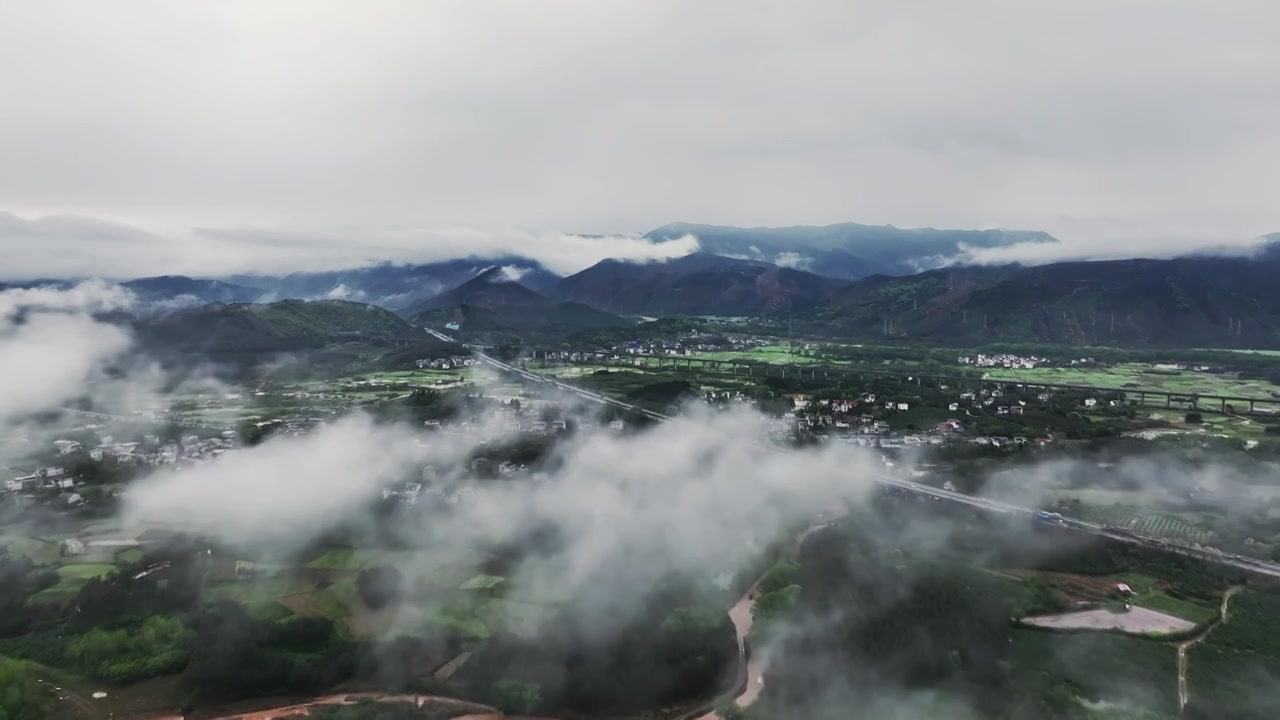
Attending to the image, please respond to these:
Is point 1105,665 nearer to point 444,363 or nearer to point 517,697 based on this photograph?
point 517,697

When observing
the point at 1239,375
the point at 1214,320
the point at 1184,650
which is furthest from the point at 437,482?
the point at 1214,320

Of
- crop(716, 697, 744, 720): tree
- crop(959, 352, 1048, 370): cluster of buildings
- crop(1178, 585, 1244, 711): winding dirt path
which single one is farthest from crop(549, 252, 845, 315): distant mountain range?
crop(716, 697, 744, 720): tree

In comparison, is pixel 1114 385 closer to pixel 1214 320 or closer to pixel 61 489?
pixel 1214 320

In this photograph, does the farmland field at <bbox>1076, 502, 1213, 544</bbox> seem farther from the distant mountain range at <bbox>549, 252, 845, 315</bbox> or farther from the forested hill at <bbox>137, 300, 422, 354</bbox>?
the distant mountain range at <bbox>549, 252, 845, 315</bbox>

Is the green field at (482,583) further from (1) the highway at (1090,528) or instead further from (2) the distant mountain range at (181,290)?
(2) the distant mountain range at (181,290)

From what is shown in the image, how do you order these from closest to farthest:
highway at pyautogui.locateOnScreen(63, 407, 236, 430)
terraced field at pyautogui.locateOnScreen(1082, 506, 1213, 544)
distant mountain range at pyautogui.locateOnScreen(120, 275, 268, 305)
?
terraced field at pyautogui.locateOnScreen(1082, 506, 1213, 544)
highway at pyautogui.locateOnScreen(63, 407, 236, 430)
distant mountain range at pyautogui.locateOnScreen(120, 275, 268, 305)

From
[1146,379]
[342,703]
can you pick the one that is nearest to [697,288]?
[1146,379]

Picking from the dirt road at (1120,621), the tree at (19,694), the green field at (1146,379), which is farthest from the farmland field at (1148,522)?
the tree at (19,694)
